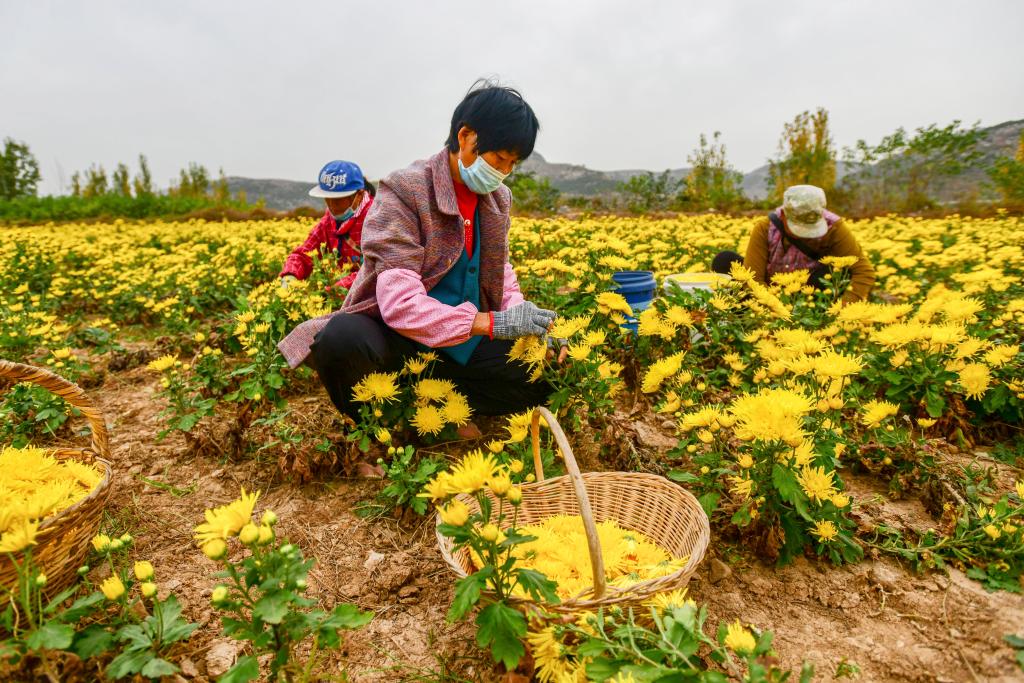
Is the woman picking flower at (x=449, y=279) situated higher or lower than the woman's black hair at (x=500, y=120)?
lower

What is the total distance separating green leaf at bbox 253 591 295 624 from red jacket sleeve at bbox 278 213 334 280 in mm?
2737

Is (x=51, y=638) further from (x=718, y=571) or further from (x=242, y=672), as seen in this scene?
(x=718, y=571)

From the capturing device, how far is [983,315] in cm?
292

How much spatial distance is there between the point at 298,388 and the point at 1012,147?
86.4 feet

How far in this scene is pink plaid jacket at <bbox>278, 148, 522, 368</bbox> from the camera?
6.27 ft

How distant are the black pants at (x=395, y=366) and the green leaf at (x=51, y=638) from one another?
112 cm

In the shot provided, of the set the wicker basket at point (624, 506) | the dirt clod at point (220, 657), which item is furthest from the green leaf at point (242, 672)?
the dirt clod at point (220, 657)

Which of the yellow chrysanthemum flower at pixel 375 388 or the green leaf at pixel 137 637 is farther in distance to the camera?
the yellow chrysanthemum flower at pixel 375 388

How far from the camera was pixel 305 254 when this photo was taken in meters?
3.53

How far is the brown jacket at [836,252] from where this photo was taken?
149 inches

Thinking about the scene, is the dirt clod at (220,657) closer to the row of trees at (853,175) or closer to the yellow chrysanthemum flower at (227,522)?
the yellow chrysanthemum flower at (227,522)

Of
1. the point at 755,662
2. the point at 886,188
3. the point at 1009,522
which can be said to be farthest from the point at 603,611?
the point at 886,188

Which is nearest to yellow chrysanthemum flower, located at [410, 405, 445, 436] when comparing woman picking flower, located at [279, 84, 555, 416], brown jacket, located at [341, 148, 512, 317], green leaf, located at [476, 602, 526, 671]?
woman picking flower, located at [279, 84, 555, 416]

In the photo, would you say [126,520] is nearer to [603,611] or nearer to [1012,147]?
[603,611]
